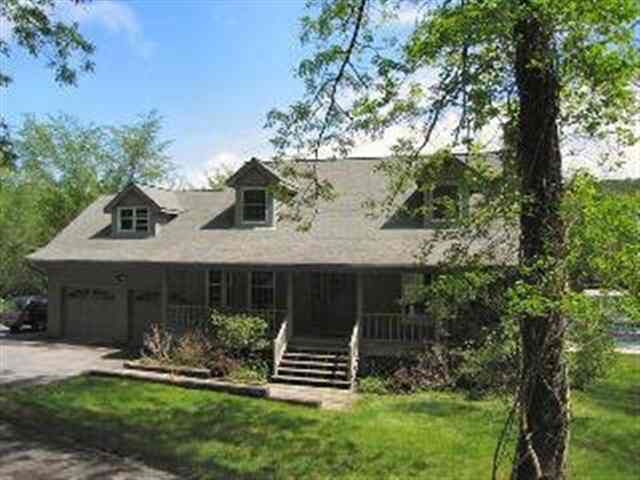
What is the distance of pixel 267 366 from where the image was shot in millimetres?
25562

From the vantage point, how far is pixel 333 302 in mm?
29719

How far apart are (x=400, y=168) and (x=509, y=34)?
4376mm

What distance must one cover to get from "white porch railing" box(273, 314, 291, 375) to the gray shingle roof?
1899 mm

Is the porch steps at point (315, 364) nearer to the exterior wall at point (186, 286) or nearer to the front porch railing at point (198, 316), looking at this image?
the front porch railing at point (198, 316)

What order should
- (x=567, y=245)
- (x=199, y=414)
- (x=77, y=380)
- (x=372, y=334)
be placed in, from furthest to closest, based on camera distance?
(x=372, y=334) < (x=77, y=380) < (x=199, y=414) < (x=567, y=245)

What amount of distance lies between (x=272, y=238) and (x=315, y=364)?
221 inches

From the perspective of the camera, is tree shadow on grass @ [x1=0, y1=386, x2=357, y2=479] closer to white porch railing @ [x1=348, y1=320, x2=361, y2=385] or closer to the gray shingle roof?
white porch railing @ [x1=348, y1=320, x2=361, y2=385]

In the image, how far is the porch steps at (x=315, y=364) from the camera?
24.3 m

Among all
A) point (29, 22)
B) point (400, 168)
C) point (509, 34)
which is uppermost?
point (29, 22)

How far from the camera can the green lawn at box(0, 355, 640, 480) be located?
1598 centimetres

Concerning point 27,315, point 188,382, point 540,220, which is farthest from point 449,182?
point 27,315

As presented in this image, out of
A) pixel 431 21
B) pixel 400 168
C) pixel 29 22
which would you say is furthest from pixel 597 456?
pixel 29 22

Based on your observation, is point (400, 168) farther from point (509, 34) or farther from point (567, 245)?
point (567, 245)

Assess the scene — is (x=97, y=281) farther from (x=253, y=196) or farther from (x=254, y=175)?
(x=254, y=175)
